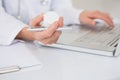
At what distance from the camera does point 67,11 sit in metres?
0.89

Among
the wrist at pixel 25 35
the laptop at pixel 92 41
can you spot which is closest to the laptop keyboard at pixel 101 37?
the laptop at pixel 92 41

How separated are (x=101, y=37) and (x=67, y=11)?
30 cm

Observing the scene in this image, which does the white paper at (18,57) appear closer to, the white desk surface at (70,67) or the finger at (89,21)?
the white desk surface at (70,67)

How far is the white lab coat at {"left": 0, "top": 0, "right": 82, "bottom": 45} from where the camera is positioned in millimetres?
637

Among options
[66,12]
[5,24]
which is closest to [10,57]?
[5,24]

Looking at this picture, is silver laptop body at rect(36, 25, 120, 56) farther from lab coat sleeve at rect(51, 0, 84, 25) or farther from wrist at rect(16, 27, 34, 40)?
lab coat sleeve at rect(51, 0, 84, 25)

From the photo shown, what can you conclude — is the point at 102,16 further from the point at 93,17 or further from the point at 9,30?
the point at 9,30

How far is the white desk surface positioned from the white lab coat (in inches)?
3.6

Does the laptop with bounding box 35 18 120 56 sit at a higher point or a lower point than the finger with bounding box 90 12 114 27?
lower

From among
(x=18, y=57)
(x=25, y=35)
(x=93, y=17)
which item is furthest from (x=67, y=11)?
(x=18, y=57)

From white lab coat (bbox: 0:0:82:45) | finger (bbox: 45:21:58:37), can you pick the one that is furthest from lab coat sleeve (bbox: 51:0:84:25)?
finger (bbox: 45:21:58:37)

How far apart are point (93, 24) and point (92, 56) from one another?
22cm

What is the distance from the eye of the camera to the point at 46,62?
52 centimetres

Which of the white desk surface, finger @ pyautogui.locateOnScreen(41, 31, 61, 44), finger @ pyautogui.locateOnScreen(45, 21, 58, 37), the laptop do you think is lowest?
the white desk surface
